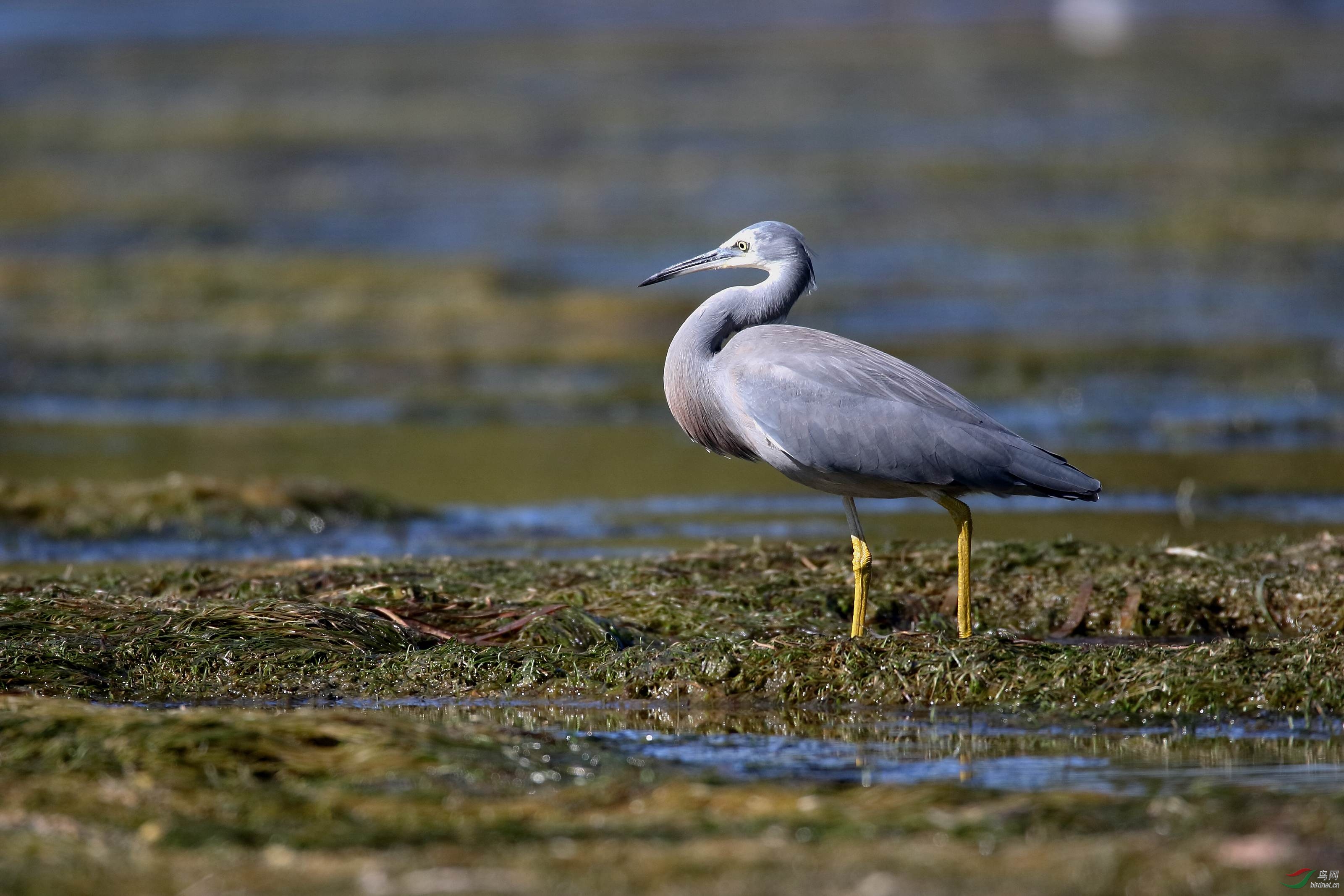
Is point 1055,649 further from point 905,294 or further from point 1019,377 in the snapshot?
point 905,294

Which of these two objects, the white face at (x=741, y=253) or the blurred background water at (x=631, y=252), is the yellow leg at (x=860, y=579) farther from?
the blurred background water at (x=631, y=252)

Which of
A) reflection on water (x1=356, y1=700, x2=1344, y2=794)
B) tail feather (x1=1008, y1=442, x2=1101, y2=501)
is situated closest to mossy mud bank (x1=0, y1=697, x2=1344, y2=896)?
reflection on water (x1=356, y1=700, x2=1344, y2=794)

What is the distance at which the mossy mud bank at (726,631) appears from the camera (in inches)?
277

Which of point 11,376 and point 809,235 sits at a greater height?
point 809,235

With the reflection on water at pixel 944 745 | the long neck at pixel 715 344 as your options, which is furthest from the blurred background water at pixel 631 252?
the reflection on water at pixel 944 745

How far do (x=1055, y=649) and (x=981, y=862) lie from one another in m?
2.67

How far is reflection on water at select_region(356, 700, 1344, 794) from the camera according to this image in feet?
19.4

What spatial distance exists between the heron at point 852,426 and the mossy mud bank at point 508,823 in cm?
206

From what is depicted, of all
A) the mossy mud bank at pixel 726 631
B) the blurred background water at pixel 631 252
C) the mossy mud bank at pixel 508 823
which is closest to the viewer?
the mossy mud bank at pixel 508 823

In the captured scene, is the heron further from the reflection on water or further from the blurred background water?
the blurred background water

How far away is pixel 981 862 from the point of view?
4.72 metres

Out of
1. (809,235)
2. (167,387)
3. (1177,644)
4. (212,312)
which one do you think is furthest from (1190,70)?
(1177,644)

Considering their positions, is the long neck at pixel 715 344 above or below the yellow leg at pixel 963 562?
above

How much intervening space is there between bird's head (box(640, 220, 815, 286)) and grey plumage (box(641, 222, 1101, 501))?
0.29m
